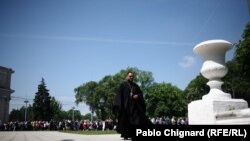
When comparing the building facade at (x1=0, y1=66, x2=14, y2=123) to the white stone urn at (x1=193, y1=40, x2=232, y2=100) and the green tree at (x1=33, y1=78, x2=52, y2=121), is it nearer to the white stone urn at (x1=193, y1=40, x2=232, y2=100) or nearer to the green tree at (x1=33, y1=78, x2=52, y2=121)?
the green tree at (x1=33, y1=78, x2=52, y2=121)

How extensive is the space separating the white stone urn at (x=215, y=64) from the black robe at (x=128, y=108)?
2029 mm

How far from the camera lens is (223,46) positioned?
789cm

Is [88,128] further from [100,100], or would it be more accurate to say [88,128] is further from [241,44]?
[100,100]

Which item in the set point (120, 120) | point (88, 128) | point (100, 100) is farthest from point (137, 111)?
point (100, 100)

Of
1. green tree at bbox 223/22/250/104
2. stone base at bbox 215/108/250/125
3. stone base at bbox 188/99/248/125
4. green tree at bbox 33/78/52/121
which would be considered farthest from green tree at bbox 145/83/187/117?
stone base at bbox 215/108/250/125

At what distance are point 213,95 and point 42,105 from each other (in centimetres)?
7059

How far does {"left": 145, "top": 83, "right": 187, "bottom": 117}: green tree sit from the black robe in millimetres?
64084

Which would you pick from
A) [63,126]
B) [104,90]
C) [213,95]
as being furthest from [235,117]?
[104,90]

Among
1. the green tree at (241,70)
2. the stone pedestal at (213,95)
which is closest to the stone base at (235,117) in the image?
the stone pedestal at (213,95)

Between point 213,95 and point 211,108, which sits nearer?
point 211,108

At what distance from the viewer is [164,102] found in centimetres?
7369

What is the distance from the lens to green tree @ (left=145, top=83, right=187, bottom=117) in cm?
7212

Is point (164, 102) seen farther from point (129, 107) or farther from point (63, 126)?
point (129, 107)

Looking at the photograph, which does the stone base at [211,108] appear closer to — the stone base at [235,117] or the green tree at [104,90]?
the stone base at [235,117]
